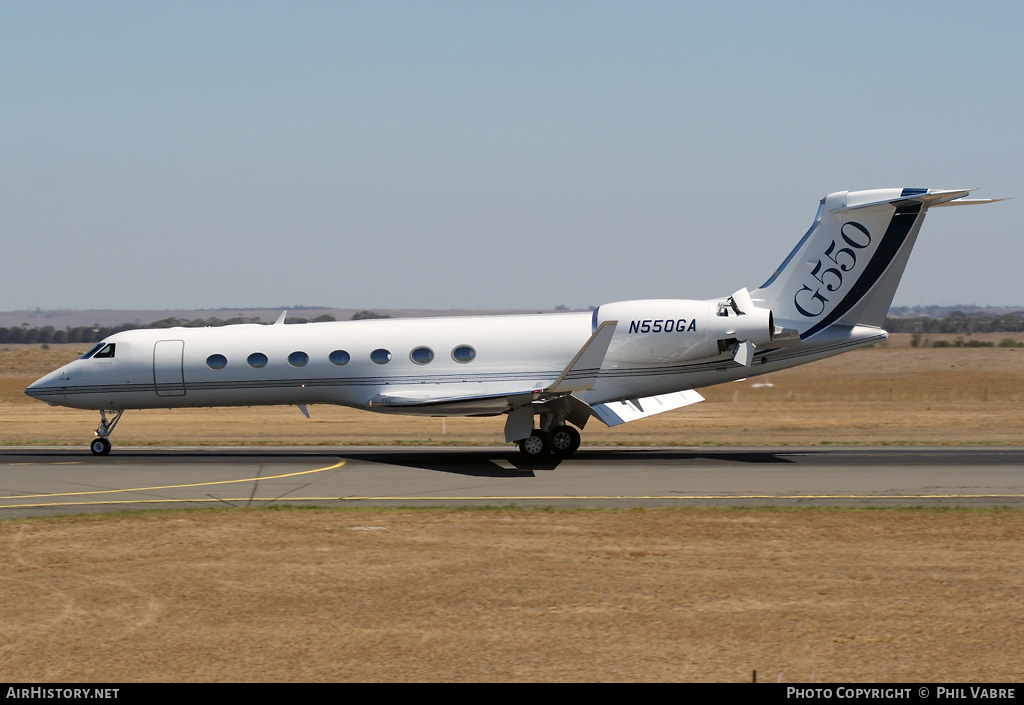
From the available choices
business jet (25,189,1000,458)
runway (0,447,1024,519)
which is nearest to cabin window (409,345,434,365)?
business jet (25,189,1000,458)

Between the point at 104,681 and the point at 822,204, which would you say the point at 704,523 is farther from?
the point at 822,204

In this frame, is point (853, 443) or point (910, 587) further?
point (853, 443)

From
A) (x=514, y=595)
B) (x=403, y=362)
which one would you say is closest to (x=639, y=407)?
(x=403, y=362)

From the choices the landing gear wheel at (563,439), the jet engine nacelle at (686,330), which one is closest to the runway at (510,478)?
the landing gear wheel at (563,439)

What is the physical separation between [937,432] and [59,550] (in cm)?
2796

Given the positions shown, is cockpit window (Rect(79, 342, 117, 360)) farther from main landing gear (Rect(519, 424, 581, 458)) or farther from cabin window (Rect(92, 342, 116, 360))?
main landing gear (Rect(519, 424, 581, 458))

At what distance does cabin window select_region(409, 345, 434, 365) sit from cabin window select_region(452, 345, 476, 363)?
23.9 inches

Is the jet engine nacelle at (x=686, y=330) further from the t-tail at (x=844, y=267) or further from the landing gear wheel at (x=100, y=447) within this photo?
the landing gear wheel at (x=100, y=447)

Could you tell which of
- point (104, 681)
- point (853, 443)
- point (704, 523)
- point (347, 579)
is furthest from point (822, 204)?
point (104, 681)

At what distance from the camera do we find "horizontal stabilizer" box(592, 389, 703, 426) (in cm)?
2412

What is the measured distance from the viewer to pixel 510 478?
823 inches

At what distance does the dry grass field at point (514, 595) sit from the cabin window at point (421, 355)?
8.92 metres

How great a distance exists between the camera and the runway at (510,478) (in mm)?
17531
